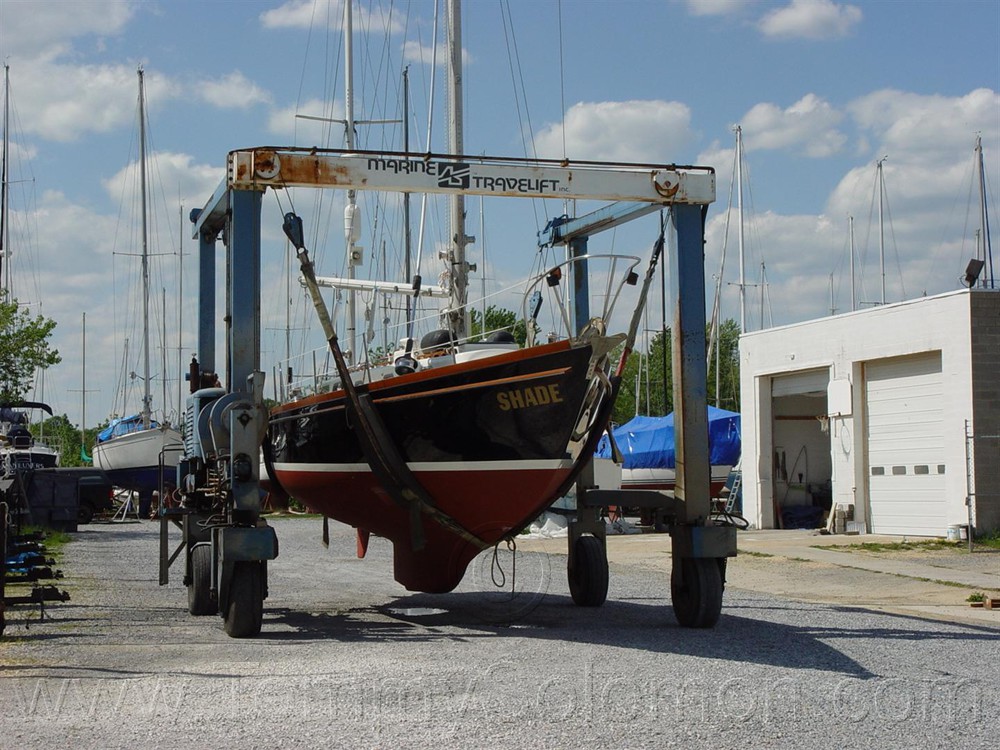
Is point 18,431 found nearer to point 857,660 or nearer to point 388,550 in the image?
point 388,550

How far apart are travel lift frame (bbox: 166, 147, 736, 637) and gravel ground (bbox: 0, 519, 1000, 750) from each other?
58 centimetres

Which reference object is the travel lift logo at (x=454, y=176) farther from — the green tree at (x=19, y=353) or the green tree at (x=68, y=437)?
the green tree at (x=68, y=437)

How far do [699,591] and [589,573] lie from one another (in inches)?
96.6

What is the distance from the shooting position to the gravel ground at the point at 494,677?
673cm

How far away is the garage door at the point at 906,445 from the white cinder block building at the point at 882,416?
0.08 feet

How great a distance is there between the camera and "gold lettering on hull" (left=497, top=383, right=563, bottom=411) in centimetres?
1067

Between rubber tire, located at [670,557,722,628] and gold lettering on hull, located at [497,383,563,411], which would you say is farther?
rubber tire, located at [670,557,722,628]

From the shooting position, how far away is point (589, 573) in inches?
521

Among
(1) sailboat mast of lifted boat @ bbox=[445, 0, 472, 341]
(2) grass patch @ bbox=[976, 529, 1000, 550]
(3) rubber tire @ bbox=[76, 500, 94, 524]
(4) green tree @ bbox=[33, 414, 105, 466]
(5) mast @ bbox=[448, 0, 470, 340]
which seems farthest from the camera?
(4) green tree @ bbox=[33, 414, 105, 466]

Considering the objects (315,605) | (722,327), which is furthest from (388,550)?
(722,327)

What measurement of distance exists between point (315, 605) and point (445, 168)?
5.13 m

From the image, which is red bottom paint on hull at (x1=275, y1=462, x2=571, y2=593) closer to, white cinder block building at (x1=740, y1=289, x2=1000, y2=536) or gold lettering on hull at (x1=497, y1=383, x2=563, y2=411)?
gold lettering on hull at (x1=497, y1=383, x2=563, y2=411)

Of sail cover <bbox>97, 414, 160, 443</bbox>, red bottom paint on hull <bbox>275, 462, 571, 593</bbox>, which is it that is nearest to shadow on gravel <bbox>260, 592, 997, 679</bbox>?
red bottom paint on hull <bbox>275, 462, 571, 593</bbox>

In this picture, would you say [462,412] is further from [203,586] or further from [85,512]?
[85,512]
